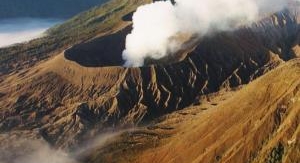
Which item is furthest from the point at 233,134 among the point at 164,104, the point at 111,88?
the point at 111,88

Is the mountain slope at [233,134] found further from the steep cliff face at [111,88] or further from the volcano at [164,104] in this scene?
the steep cliff face at [111,88]

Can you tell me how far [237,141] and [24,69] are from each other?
88.4 metres

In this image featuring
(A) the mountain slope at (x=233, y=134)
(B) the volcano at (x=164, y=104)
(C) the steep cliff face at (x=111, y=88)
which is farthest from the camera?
(C) the steep cliff face at (x=111, y=88)

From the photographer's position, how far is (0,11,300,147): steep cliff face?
520 feet

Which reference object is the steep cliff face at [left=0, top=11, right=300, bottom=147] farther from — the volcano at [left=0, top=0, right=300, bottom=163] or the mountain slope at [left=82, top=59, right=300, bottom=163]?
the mountain slope at [left=82, top=59, right=300, bottom=163]

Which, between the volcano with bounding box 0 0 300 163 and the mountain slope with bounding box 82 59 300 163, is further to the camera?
the volcano with bounding box 0 0 300 163

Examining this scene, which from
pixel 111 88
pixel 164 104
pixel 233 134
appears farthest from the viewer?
pixel 111 88

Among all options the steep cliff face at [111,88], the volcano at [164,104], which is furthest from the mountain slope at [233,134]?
the steep cliff face at [111,88]

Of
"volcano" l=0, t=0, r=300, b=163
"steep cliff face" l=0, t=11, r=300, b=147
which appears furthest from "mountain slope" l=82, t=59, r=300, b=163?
"steep cliff face" l=0, t=11, r=300, b=147

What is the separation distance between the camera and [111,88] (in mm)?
170625

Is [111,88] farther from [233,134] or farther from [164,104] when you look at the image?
[233,134]

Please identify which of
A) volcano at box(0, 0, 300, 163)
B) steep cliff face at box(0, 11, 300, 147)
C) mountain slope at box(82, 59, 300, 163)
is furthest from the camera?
steep cliff face at box(0, 11, 300, 147)

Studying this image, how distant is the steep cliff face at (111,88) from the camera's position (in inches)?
6235

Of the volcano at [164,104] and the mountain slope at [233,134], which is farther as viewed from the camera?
the volcano at [164,104]
